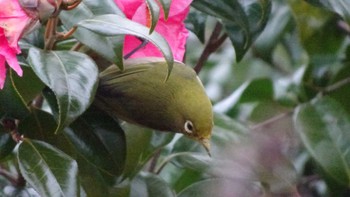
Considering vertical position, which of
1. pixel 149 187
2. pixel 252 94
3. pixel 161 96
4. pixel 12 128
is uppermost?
pixel 161 96

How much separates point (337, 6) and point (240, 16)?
12 cm

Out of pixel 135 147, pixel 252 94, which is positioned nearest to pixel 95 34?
pixel 135 147

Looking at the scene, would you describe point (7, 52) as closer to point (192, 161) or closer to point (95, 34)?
point (95, 34)

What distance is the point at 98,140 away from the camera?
2.91ft

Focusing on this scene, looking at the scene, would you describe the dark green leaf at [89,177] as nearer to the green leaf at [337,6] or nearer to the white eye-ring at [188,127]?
the white eye-ring at [188,127]

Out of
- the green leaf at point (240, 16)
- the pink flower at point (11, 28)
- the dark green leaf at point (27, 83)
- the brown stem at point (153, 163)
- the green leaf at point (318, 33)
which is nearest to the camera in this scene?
the pink flower at point (11, 28)

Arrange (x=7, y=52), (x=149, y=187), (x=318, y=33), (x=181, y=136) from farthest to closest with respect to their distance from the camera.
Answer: (x=318, y=33) < (x=181, y=136) < (x=149, y=187) < (x=7, y=52)

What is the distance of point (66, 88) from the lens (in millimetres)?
772

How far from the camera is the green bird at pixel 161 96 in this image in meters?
0.81

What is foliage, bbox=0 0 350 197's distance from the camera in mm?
805

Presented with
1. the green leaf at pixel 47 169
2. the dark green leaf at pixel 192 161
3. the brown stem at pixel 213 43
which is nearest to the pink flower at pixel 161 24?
the green leaf at pixel 47 169

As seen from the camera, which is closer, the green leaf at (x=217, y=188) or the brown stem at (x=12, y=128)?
the brown stem at (x=12, y=128)

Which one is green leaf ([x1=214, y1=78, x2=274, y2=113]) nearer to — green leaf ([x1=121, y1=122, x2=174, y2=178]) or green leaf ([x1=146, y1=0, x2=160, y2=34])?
green leaf ([x1=121, y1=122, x2=174, y2=178])

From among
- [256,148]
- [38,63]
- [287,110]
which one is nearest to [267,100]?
[287,110]
